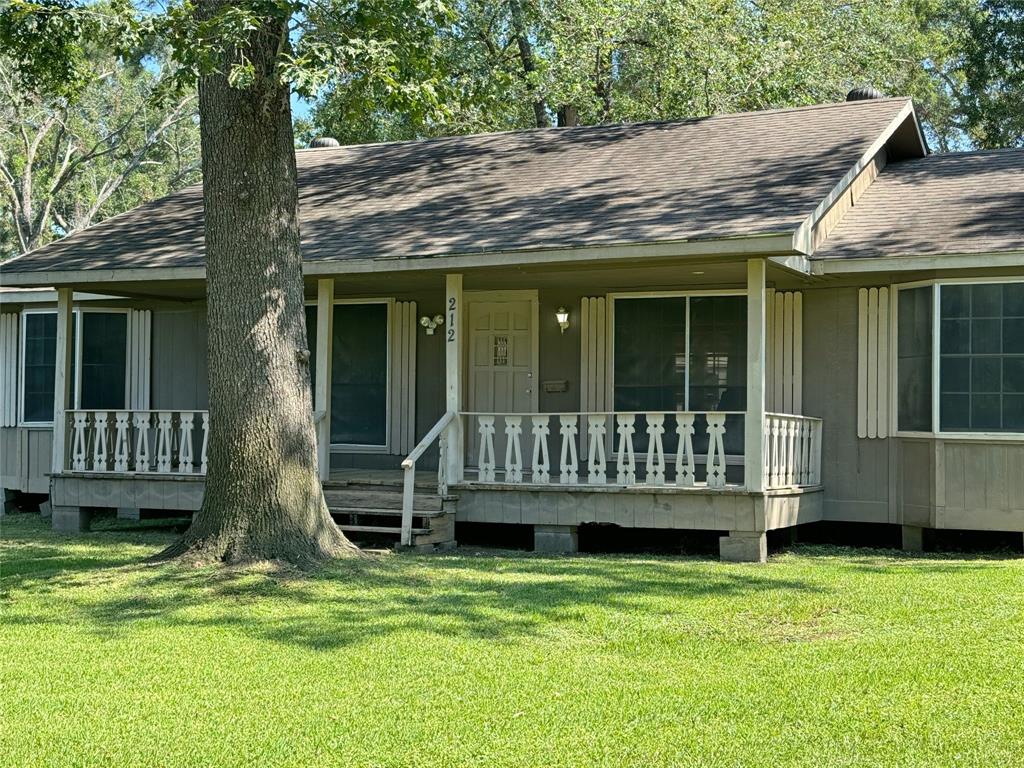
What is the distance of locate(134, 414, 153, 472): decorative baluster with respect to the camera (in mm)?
13625

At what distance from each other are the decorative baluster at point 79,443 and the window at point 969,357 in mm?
8986

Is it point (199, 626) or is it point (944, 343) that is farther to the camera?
point (944, 343)

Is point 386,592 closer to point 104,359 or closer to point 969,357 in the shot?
point 969,357

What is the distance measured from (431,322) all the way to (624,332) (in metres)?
2.34

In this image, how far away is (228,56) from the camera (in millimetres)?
9828

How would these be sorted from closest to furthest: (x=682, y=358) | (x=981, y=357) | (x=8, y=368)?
(x=981, y=357) < (x=682, y=358) < (x=8, y=368)

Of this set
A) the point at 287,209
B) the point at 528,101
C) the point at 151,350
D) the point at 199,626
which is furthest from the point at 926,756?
the point at 528,101

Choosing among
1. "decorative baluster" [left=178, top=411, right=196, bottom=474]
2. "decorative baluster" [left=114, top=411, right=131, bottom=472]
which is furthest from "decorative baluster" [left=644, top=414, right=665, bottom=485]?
"decorative baluster" [left=114, top=411, right=131, bottom=472]

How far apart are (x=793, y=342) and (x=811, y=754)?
25.9ft

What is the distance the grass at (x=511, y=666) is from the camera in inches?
207

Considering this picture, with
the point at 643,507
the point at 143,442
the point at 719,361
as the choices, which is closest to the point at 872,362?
the point at 719,361

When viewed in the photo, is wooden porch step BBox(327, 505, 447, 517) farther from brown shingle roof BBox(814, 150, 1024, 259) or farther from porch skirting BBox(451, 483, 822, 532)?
brown shingle roof BBox(814, 150, 1024, 259)

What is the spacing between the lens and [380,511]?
11844mm

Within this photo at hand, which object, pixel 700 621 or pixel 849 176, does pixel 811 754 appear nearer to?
pixel 700 621
